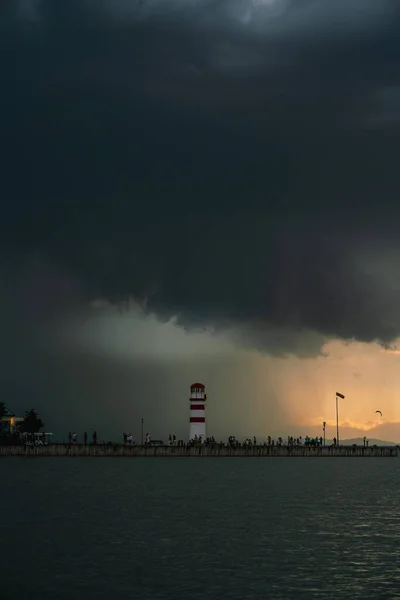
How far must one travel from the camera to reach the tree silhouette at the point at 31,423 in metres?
172

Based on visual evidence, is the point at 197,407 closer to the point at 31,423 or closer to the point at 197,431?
the point at 197,431

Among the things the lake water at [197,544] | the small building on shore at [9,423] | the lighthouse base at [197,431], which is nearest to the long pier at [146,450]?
the lighthouse base at [197,431]

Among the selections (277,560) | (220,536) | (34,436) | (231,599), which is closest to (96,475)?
(220,536)

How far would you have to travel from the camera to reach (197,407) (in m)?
128

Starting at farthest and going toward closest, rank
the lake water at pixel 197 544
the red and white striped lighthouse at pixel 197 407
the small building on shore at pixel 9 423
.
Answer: the small building on shore at pixel 9 423 → the red and white striped lighthouse at pixel 197 407 → the lake water at pixel 197 544

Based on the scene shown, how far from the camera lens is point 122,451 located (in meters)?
134

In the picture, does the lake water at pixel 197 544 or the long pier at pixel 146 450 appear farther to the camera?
the long pier at pixel 146 450

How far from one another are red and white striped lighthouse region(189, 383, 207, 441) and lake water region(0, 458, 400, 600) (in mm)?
59697

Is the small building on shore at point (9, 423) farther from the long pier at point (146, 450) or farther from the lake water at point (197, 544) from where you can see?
the lake water at point (197, 544)

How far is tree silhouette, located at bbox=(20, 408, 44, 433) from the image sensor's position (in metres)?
172

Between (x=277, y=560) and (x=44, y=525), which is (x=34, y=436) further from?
(x=277, y=560)

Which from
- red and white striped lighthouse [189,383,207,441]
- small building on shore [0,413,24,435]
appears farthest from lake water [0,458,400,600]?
small building on shore [0,413,24,435]

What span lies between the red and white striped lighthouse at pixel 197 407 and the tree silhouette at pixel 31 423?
54054 millimetres

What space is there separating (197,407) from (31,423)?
5743cm
